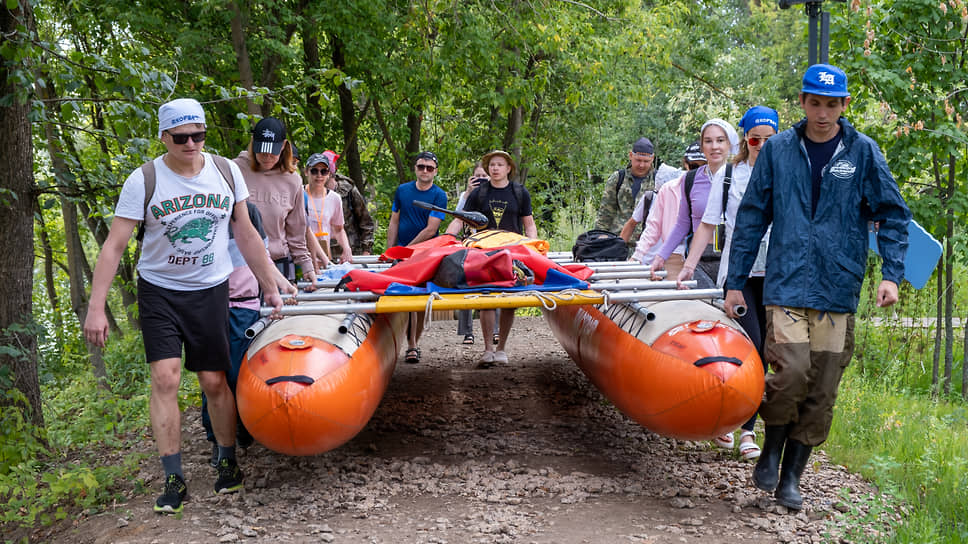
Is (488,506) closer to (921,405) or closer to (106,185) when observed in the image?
(106,185)

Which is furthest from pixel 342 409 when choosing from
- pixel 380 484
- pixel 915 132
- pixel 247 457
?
pixel 915 132

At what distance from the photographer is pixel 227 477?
402 cm

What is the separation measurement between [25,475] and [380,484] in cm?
210

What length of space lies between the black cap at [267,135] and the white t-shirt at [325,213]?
1941 mm

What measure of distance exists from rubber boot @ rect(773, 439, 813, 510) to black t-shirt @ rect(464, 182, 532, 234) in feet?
11.5

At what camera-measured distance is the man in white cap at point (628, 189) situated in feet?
22.0

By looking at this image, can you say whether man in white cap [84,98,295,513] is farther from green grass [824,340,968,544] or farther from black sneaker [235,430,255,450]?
green grass [824,340,968,544]

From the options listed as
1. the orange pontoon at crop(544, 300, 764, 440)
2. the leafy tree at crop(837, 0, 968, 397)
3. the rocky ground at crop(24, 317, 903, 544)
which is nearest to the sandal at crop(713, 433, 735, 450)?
the rocky ground at crop(24, 317, 903, 544)

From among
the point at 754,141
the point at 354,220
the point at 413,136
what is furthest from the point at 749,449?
the point at 413,136

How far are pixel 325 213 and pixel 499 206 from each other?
1.57m

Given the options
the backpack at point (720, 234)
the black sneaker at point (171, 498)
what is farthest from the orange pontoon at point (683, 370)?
the black sneaker at point (171, 498)

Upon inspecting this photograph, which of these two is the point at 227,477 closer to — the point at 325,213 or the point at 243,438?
the point at 243,438

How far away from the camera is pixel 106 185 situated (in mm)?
5004

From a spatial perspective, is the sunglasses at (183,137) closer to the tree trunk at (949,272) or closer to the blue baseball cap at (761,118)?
the blue baseball cap at (761,118)
